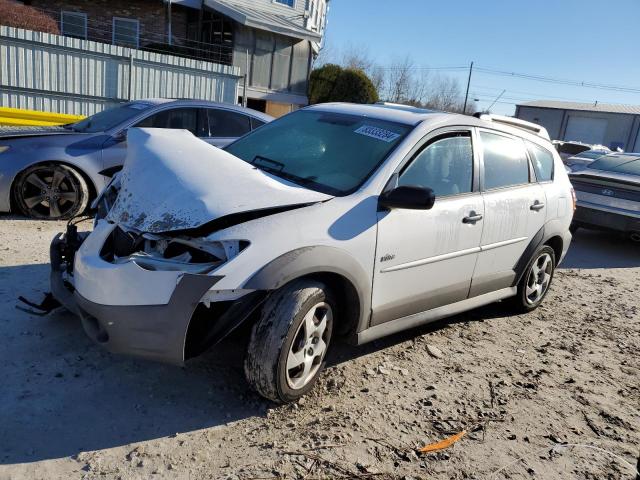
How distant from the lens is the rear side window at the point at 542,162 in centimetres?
493

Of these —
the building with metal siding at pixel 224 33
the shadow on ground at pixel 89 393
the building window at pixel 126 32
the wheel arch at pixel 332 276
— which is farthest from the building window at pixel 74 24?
the wheel arch at pixel 332 276

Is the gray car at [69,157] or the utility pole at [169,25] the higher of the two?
the utility pole at [169,25]

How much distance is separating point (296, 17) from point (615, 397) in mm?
24880

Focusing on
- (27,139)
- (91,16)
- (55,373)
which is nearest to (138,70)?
(91,16)

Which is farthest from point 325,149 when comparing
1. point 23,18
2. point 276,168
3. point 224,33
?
point 224,33

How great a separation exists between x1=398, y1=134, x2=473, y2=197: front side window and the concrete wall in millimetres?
56780

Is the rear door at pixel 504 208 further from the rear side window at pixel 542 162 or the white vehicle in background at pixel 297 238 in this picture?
the rear side window at pixel 542 162

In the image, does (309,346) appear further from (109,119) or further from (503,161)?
(109,119)

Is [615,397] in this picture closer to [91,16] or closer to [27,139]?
[27,139]

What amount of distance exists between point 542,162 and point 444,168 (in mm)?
1638

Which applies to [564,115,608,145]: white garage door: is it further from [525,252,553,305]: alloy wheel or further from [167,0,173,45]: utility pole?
[525,252,553,305]: alloy wheel

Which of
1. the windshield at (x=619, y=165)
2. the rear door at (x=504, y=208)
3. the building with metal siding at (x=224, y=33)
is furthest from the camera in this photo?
the building with metal siding at (x=224, y=33)

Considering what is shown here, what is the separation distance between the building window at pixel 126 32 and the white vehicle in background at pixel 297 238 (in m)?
18.1

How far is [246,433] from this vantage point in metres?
2.93
